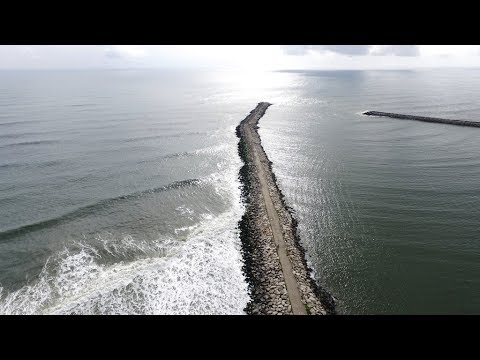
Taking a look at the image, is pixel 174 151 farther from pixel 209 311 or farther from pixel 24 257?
pixel 209 311

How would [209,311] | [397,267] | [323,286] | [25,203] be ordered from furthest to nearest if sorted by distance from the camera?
1. [25,203]
2. [397,267]
3. [323,286]
4. [209,311]

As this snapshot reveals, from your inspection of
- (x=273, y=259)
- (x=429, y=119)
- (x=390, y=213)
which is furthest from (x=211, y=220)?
(x=429, y=119)

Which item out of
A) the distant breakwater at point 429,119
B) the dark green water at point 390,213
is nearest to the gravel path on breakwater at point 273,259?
the dark green water at point 390,213

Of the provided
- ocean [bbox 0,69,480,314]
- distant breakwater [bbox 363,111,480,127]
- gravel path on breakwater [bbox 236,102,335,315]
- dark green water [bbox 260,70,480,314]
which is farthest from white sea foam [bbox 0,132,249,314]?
distant breakwater [bbox 363,111,480,127]

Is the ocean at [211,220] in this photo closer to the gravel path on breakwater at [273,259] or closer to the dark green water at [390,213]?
the dark green water at [390,213]

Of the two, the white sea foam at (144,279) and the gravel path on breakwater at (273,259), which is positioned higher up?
the gravel path on breakwater at (273,259)

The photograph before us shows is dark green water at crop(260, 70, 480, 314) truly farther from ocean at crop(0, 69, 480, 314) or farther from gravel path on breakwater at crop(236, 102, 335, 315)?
gravel path on breakwater at crop(236, 102, 335, 315)

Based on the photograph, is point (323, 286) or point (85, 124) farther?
point (85, 124)

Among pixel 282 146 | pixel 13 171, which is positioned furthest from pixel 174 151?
pixel 13 171
